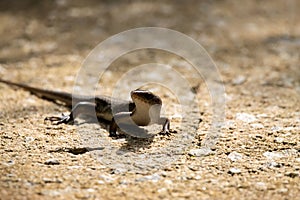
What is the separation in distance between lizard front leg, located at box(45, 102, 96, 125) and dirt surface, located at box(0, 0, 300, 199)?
0.47 feet

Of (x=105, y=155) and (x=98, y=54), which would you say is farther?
(x=98, y=54)

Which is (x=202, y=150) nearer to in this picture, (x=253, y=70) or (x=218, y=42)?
(x=253, y=70)

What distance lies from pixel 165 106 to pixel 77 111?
98 cm

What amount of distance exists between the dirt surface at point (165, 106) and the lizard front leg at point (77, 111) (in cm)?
14

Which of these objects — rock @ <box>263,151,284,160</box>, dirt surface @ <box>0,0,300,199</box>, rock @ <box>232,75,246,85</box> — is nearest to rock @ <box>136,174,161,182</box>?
dirt surface @ <box>0,0,300,199</box>

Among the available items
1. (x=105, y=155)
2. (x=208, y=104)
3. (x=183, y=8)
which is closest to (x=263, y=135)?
(x=208, y=104)

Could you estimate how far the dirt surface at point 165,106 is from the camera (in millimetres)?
3316

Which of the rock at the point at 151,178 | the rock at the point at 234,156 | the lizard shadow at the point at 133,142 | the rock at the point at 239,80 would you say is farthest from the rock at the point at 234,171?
the rock at the point at 239,80

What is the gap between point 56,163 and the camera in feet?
11.7

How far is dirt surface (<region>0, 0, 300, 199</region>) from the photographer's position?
3.32 m

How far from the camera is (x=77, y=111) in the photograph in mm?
4746

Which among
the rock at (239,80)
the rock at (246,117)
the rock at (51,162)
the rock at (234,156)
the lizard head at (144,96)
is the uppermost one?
the rock at (239,80)

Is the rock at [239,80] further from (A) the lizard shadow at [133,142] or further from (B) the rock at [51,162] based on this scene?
(B) the rock at [51,162]

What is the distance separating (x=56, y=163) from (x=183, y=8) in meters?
5.69
